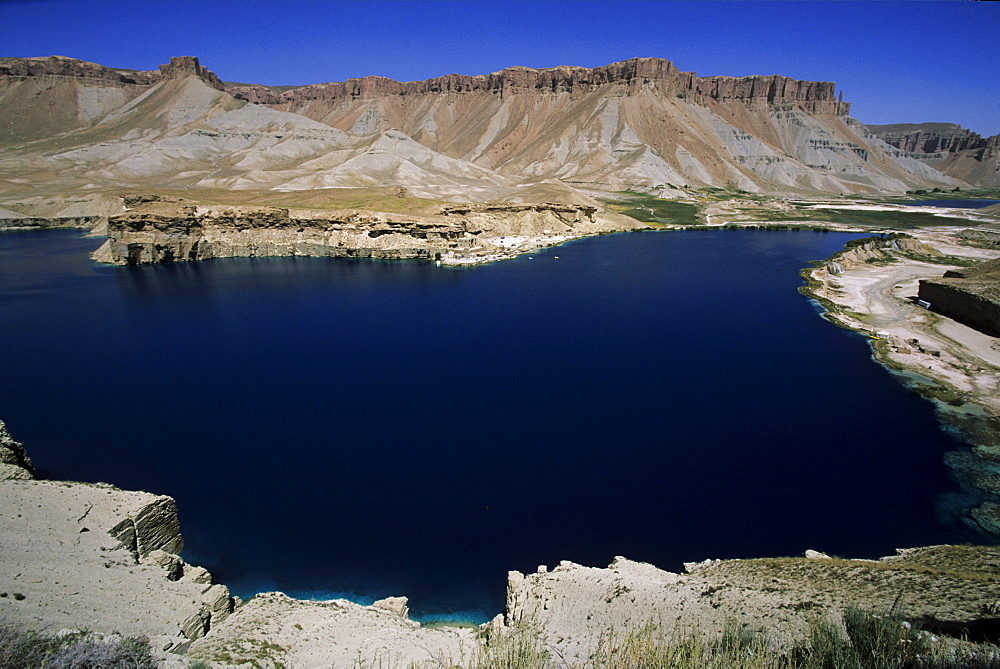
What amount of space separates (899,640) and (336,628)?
1226 cm

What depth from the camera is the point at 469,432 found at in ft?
90.4

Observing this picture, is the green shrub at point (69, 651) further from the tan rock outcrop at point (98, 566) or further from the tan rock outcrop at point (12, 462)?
the tan rock outcrop at point (12, 462)

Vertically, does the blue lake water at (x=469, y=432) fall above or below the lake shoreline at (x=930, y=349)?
below

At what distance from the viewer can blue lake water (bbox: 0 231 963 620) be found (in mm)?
19984

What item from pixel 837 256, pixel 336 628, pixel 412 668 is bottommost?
pixel 336 628

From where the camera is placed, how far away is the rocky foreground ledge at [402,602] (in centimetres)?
1174

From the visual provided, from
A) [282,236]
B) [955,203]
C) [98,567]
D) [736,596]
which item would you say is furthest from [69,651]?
[955,203]

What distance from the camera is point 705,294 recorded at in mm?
58031

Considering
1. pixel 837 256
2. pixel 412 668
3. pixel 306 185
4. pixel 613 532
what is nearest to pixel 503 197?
pixel 306 185

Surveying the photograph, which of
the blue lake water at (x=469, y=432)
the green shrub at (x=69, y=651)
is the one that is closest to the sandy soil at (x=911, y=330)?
the blue lake water at (x=469, y=432)

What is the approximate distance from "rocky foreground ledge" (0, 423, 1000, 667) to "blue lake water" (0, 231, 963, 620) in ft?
10.2

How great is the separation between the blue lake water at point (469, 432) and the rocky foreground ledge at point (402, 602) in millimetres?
3115

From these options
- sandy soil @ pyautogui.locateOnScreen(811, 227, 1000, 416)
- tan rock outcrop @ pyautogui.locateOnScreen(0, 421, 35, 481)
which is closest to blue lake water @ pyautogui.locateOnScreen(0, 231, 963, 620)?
sandy soil @ pyautogui.locateOnScreen(811, 227, 1000, 416)

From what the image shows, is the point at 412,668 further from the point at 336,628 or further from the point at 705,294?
the point at 705,294
